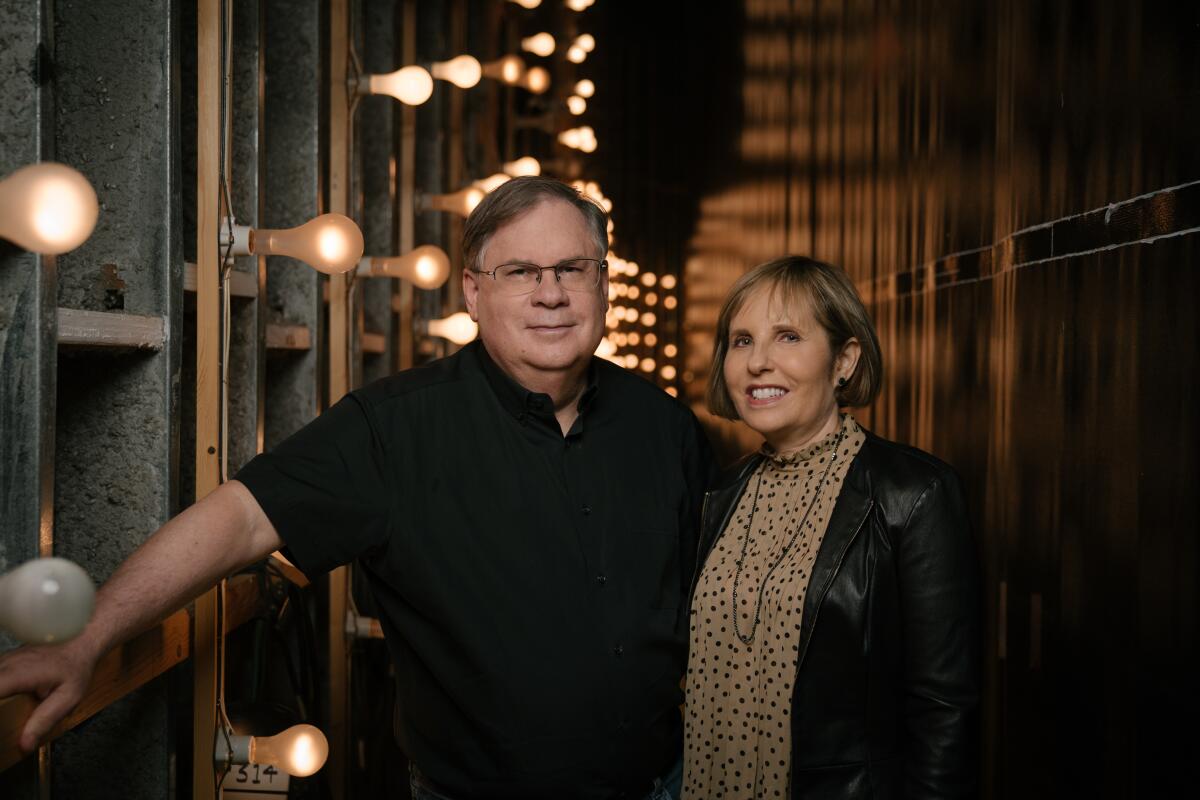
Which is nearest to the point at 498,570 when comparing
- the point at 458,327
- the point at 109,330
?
the point at 109,330

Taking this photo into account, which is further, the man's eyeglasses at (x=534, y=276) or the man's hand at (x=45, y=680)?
the man's eyeglasses at (x=534, y=276)

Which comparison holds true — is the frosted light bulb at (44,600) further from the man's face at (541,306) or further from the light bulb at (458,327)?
the light bulb at (458,327)

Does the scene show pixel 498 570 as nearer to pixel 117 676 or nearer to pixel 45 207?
pixel 117 676

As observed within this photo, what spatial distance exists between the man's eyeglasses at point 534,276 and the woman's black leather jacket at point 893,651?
1.93ft

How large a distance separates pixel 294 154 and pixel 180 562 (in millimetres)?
1299

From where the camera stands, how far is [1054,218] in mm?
1721

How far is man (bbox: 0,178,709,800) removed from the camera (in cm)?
158

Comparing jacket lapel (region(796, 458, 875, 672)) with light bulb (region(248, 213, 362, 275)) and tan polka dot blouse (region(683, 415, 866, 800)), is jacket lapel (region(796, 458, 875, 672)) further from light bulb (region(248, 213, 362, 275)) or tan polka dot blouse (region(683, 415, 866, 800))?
light bulb (region(248, 213, 362, 275))

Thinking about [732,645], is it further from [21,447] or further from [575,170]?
[575,170]

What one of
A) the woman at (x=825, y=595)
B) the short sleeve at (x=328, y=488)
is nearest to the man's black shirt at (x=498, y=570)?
the short sleeve at (x=328, y=488)

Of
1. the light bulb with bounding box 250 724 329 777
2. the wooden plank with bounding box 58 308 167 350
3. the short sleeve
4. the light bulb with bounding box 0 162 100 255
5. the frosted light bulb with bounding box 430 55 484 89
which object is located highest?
the frosted light bulb with bounding box 430 55 484 89

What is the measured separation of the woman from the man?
114 millimetres

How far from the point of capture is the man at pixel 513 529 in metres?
1.58

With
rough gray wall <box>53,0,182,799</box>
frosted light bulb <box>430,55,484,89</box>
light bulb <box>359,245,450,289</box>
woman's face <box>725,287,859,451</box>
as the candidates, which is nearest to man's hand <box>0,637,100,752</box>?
rough gray wall <box>53,0,182,799</box>
